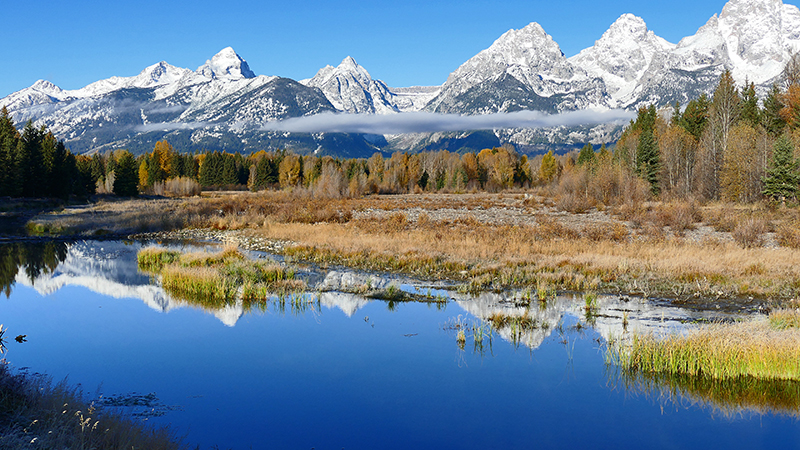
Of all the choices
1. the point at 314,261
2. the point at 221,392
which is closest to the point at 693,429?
the point at 221,392

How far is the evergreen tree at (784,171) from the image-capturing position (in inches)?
1597

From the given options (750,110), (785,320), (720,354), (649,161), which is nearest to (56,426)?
(720,354)

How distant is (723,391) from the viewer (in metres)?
9.76

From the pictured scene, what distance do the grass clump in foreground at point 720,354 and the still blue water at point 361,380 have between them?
0.84m

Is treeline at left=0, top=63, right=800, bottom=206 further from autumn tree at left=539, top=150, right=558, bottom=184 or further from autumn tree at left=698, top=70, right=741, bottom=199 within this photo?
autumn tree at left=539, top=150, right=558, bottom=184

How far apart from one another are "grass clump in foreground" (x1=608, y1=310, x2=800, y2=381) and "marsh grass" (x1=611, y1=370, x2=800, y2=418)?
0.54 feet

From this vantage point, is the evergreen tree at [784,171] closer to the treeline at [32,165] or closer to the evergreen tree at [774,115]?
the evergreen tree at [774,115]

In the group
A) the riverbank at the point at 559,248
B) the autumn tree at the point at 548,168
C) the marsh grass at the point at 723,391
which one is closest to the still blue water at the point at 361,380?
the marsh grass at the point at 723,391

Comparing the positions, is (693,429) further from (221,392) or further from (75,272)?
(75,272)

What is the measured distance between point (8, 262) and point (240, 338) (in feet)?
60.5

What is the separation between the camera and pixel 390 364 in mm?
11414

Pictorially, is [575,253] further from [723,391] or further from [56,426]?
[56,426]

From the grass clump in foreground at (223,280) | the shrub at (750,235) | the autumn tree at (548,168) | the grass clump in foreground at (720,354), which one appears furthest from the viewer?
the autumn tree at (548,168)

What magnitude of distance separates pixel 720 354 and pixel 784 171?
129 feet
